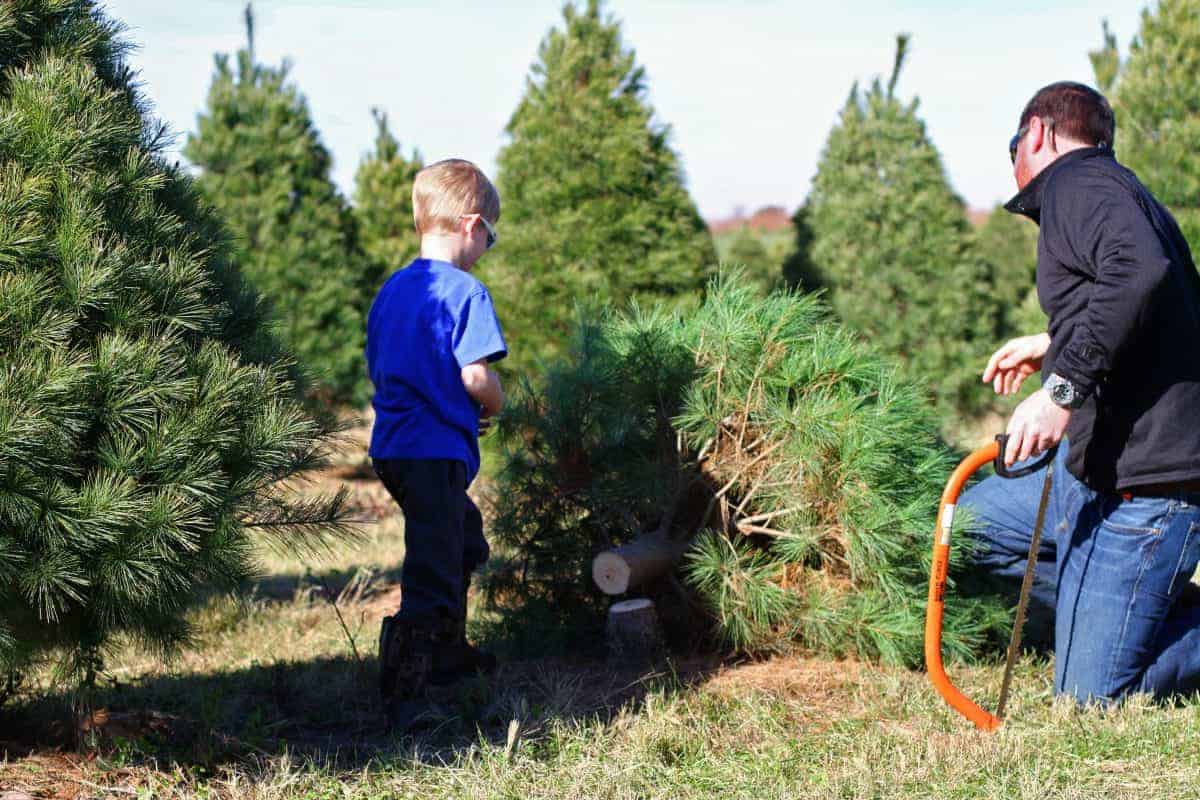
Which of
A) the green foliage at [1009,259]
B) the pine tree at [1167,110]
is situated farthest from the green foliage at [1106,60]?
the pine tree at [1167,110]

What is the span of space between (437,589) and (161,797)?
938mm

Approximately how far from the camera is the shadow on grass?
3074 mm

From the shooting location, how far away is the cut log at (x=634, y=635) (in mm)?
3912

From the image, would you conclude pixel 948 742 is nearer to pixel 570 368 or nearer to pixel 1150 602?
pixel 1150 602

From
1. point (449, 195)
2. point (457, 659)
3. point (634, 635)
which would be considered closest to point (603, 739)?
point (457, 659)

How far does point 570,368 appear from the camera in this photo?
4238 mm

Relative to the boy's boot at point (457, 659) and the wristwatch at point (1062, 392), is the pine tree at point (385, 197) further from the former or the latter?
the wristwatch at point (1062, 392)

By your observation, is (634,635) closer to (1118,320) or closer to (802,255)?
(1118,320)

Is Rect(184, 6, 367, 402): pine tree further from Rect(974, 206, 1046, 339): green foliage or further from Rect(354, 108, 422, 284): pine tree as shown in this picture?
Rect(974, 206, 1046, 339): green foliage

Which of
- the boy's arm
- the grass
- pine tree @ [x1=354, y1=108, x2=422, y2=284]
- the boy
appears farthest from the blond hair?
pine tree @ [x1=354, y1=108, x2=422, y2=284]

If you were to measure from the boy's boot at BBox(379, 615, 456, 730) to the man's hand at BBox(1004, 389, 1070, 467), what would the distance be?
1.70 m

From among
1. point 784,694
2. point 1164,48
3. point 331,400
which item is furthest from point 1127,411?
point 331,400

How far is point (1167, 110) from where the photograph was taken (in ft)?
22.9

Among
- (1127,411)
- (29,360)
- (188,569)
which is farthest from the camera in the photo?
(1127,411)
